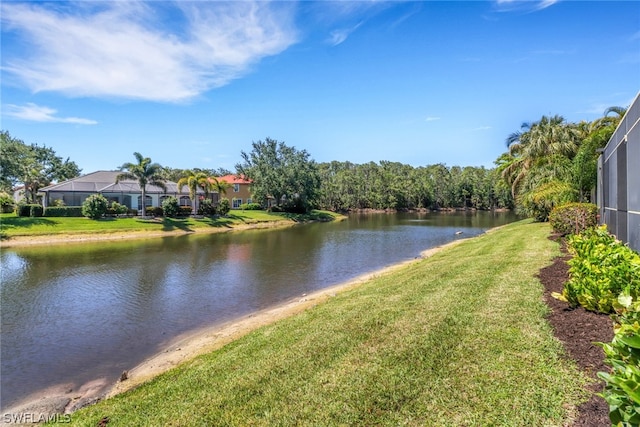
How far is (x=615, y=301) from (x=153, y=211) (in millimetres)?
48274

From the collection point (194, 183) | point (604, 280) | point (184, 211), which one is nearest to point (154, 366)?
point (604, 280)

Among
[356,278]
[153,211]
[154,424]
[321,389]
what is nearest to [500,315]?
[321,389]

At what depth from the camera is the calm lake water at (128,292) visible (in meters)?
10.2

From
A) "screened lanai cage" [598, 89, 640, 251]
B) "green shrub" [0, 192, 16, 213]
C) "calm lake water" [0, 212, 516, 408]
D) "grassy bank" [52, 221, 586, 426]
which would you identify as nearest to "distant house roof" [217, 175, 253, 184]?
"green shrub" [0, 192, 16, 213]

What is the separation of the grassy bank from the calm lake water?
402 centimetres

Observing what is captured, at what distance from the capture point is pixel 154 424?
5.30 meters

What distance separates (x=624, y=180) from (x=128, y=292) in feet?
64.5

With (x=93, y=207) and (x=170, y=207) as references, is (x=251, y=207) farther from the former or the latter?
(x=93, y=207)

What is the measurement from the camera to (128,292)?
16984mm

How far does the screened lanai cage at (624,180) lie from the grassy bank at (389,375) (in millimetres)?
3846

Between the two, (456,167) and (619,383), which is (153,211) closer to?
→ (619,383)

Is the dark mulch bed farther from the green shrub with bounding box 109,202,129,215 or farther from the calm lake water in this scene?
the green shrub with bounding box 109,202,129,215

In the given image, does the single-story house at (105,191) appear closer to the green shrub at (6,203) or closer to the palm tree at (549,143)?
the green shrub at (6,203)

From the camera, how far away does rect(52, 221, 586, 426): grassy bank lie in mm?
4633
